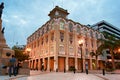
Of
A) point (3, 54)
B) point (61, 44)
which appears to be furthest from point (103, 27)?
point (3, 54)

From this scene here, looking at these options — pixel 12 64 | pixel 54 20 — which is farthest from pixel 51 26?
pixel 12 64

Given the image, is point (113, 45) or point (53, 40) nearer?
point (113, 45)

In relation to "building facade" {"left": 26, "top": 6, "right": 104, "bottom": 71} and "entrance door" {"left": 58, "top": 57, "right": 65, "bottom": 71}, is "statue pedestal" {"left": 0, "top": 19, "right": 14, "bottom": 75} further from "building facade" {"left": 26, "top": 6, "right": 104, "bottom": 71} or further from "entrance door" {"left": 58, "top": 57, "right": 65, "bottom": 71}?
"entrance door" {"left": 58, "top": 57, "right": 65, "bottom": 71}

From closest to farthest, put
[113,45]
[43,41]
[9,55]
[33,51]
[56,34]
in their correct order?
[9,55]
[113,45]
[56,34]
[43,41]
[33,51]

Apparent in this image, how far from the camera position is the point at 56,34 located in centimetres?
3984

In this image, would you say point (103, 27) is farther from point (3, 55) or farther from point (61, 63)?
point (3, 55)

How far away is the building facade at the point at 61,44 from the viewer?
39938 mm

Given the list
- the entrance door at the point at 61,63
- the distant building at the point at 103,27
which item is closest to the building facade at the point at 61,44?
the entrance door at the point at 61,63

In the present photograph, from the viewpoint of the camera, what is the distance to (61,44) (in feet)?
132

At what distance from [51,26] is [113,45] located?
55.4 feet

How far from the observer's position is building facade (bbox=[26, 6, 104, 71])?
39.9 metres

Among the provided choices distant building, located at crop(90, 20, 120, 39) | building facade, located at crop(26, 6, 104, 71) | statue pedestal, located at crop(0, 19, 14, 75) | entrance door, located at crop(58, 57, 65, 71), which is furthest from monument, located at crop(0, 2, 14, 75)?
distant building, located at crop(90, 20, 120, 39)

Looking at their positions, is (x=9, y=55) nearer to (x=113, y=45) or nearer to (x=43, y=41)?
(x=113, y=45)

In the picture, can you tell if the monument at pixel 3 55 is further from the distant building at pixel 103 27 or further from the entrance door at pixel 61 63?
the distant building at pixel 103 27
